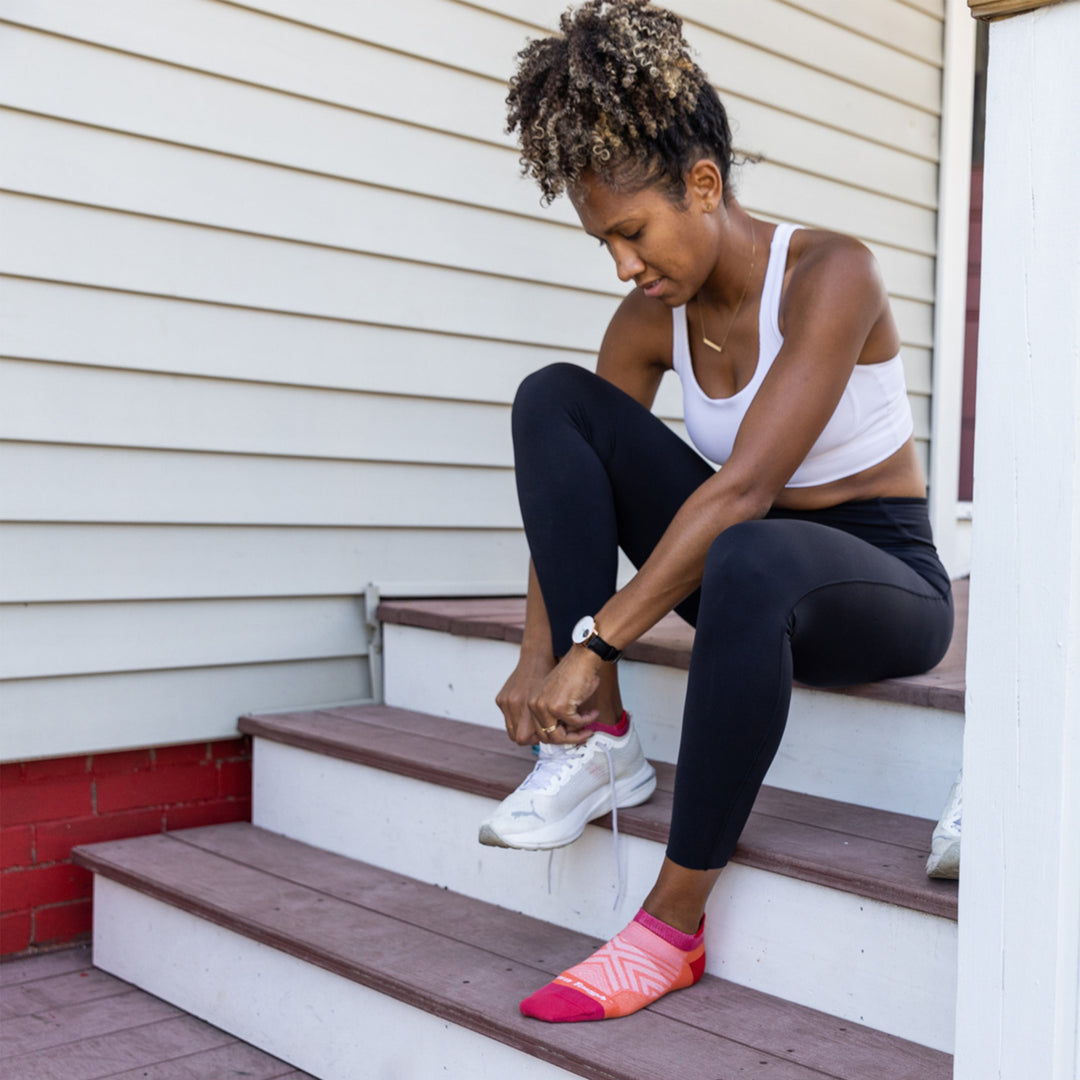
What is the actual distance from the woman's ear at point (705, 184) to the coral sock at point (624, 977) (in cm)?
92

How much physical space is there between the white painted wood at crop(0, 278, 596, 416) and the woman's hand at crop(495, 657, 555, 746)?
96cm

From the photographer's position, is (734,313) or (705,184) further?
(734,313)

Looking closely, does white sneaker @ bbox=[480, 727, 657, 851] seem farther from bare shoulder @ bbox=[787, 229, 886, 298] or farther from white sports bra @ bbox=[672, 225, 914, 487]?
bare shoulder @ bbox=[787, 229, 886, 298]

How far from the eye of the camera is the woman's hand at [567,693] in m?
1.59

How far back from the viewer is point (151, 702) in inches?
92.8

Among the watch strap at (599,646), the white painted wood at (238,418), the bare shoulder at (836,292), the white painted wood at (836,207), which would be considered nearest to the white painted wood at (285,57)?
the white painted wood at (238,418)

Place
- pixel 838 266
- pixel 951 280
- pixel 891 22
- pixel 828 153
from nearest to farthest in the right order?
pixel 838 266
pixel 828 153
pixel 891 22
pixel 951 280

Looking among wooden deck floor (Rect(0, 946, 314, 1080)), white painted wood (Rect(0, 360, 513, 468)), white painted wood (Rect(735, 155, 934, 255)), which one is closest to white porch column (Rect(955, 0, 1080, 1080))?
wooden deck floor (Rect(0, 946, 314, 1080))

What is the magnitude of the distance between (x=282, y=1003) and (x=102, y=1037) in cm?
30

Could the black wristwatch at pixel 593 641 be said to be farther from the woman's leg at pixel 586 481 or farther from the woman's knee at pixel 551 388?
the woman's knee at pixel 551 388

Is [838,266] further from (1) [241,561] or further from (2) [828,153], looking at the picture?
(2) [828,153]

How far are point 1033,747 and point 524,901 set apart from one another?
1039 millimetres

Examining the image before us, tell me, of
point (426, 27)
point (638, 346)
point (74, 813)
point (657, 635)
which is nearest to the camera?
point (638, 346)

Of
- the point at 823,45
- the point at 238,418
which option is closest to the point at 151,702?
the point at 238,418
